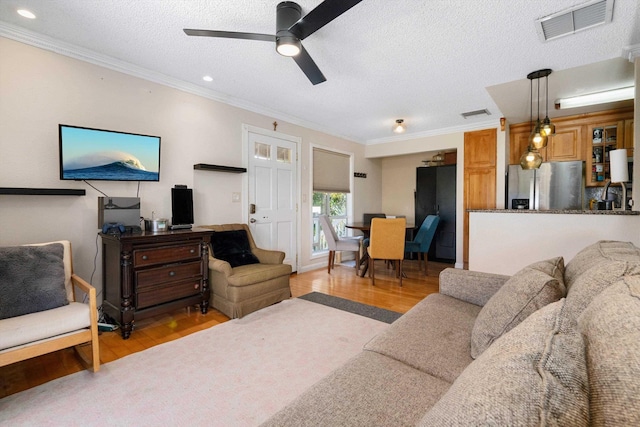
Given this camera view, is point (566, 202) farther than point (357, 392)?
Yes

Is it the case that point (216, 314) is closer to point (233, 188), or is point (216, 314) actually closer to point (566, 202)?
point (233, 188)

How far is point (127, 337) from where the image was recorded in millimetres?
2455

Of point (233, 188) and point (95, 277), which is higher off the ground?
point (233, 188)

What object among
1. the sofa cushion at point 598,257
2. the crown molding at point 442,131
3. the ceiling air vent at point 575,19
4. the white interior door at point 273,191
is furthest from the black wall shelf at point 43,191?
the crown molding at point 442,131

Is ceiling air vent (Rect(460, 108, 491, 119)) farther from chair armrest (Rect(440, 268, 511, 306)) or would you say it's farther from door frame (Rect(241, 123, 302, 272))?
chair armrest (Rect(440, 268, 511, 306))

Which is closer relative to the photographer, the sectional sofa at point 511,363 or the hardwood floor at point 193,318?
the sectional sofa at point 511,363

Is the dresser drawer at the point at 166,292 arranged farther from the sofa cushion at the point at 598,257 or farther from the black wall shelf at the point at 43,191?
the sofa cushion at the point at 598,257

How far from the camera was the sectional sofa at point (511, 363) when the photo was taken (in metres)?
0.47

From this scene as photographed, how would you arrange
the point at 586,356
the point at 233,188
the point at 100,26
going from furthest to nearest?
the point at 233,188, the point at 100,26, the point at 586,356

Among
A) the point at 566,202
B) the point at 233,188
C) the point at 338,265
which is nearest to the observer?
the point at 233,188

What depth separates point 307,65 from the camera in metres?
2.35

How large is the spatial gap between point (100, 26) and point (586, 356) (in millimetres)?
3329

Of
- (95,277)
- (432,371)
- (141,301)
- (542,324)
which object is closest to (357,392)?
(432,371)

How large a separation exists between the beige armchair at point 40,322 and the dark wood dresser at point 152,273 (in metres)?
0.37
